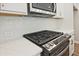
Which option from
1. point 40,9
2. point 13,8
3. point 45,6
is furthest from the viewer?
point 45,6

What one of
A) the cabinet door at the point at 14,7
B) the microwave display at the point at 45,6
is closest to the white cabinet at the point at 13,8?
the cabinet door at the point at 14,7

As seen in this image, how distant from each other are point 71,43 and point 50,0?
0.90 metres

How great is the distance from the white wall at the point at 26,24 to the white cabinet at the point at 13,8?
0.19 metres

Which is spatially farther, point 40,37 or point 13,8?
point 40,37

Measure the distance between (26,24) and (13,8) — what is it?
0.48 metres

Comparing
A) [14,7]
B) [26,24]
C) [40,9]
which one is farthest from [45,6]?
[14,7]

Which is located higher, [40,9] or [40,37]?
[40,9]

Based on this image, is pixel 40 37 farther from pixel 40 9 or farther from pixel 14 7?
pixel 14 7

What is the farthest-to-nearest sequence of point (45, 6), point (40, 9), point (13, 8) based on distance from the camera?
point (45, 6), point (40, 9), point (13, 8)

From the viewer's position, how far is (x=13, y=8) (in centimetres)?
72

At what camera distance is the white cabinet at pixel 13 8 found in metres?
0.63

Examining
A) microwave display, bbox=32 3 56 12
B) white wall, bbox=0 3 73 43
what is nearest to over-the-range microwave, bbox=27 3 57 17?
microwave display, bbox=32 3 56 12

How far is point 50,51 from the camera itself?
749 mm

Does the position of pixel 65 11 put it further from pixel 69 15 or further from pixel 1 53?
pixel 1 53
